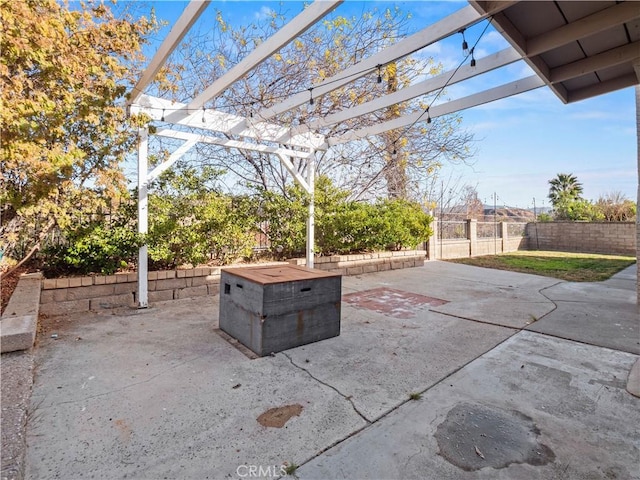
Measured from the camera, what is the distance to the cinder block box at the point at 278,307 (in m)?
2.97

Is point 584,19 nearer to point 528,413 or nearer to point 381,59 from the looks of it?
point 381,59

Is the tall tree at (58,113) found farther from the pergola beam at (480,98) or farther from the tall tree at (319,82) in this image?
the pergola beam at (480,98)

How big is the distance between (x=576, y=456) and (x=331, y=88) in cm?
426

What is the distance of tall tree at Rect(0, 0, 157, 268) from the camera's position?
9.37 feet

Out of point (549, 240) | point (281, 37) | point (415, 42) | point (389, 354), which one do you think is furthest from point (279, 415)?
point (549, 240)

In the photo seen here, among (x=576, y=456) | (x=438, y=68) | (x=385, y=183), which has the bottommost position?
(x=576, y=456)

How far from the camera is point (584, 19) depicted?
304cm

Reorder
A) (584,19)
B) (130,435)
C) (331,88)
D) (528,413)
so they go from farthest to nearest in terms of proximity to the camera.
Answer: (331,88) → (584,19) → (528,413) → (130,435)

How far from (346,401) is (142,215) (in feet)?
12.9

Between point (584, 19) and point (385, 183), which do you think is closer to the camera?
point (584, 19)

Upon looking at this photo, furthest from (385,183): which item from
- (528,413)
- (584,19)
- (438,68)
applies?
(528,413)

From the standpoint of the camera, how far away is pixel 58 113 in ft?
10.8

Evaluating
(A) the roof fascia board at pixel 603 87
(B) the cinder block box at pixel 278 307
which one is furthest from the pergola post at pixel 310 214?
(A) the roof fascia board at pixel 603 87

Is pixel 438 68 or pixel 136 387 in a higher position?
pixel 438 68
